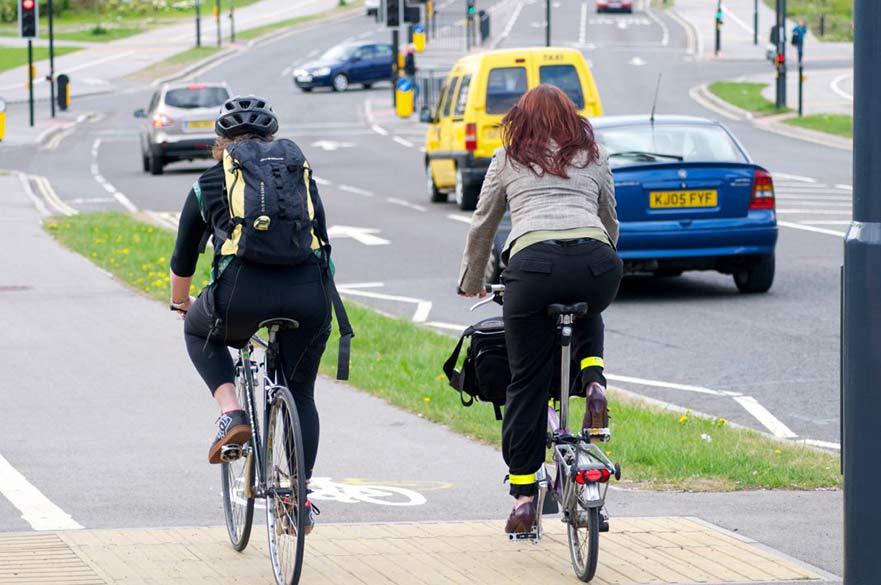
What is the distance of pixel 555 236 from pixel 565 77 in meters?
17.4

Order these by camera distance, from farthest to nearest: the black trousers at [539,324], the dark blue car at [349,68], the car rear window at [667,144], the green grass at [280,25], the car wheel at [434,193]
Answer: the green grass at [280,25] < the dark blue car at [349,68] < the car wheel at [434,193] < the car rear window at [667,144] < the black trousers at [539,324]

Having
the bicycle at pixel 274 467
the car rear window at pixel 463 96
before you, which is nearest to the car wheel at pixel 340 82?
the car rear window at pixel 463 96

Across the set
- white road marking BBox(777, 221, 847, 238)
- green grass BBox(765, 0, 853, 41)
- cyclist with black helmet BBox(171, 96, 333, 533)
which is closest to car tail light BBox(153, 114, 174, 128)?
white road marking BBox(777, 221, 847, 238)

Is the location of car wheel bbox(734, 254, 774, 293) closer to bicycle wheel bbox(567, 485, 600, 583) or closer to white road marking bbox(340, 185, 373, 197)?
bicycle wheel bbox(567, 485, 600, 583)

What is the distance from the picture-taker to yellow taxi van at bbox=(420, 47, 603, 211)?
2200 centimetres

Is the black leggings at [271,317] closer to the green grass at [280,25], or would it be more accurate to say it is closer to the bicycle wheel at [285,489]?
the bicycle wheel at [285,489]

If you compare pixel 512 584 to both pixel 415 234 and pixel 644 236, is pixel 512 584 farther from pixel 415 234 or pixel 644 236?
pixel 415 234

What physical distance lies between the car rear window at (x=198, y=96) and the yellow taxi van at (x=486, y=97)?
400 inches

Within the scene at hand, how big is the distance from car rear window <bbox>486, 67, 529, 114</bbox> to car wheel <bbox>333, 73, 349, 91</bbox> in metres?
36.8

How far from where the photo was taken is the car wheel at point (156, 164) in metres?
31.0

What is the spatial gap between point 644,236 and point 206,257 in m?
4.95

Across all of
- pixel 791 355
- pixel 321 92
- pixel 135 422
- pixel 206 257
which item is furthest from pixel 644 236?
pixel 321 92

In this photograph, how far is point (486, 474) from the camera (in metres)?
7.69

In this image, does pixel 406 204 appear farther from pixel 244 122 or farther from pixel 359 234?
pixel 244 122
